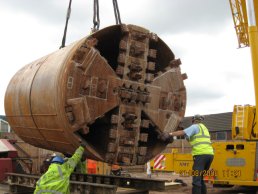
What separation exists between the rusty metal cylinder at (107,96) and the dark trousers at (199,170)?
1.86ft

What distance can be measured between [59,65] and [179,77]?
6.39 feet

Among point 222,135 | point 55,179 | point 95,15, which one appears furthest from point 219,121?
point 55,179

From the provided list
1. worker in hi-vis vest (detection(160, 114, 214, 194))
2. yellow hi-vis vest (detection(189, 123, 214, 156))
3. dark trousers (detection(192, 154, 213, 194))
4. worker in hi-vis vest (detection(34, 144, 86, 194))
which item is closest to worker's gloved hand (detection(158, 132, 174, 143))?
worker in hi-vis vest (detection(160, 114, 214, 194))

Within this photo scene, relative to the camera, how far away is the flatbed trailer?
5.39 m

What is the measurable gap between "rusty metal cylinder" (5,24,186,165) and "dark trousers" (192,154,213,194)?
566mm

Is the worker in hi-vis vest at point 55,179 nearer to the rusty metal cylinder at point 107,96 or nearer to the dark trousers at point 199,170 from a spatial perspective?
the rusty metal cylinder at point 107,96

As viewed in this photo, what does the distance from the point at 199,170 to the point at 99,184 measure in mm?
1592

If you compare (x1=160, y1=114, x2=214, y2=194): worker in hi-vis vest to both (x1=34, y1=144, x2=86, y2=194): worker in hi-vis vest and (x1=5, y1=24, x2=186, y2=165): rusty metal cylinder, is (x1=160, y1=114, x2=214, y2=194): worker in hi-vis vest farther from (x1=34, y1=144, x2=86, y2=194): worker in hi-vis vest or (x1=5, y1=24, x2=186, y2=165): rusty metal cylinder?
(x1=34, y1=144, x2=86, y2=194): worker in hi-vis vest

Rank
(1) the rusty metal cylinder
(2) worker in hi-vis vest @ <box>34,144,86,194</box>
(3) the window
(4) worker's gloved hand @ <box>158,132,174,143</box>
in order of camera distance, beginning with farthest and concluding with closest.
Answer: (3) the window, (4) worker's gloved hand @ <box>158,132,174,143</box>, (1) the rusty metal cylinder, (2) worker in hi-vis vest @ <box>34,144,86,194</box>

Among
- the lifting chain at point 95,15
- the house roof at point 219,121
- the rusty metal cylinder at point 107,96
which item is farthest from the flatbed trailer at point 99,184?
the house roof at point 219,121

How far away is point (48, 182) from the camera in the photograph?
15.8 feet

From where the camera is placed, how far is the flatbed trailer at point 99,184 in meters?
5.39

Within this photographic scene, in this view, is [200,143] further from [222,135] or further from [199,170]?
[222,135]

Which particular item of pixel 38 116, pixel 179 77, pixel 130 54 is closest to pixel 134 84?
pixel 130 54
